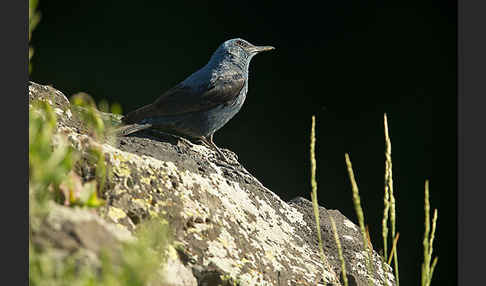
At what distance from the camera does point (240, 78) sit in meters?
5.55

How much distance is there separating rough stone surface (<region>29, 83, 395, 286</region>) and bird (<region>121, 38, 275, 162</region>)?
0.61 meters

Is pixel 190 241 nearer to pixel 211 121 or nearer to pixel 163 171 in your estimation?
pixel 163 171

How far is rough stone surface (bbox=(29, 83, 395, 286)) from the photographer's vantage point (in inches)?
109

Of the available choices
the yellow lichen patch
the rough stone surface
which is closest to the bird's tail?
the rough stone surface

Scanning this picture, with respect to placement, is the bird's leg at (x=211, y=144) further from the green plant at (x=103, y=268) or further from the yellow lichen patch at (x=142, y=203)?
the green plant at (x=103, y=268)

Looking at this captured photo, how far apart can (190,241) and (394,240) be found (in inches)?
39.0

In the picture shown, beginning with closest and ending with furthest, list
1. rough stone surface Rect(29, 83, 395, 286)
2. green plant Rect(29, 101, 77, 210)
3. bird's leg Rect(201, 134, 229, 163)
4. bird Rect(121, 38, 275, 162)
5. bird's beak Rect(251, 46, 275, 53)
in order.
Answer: green plant Rect(29, 101, 77, 210) → rough stone surface Rect(29, 83, 395, 286) → bird's leg Rect(201, 134, 229, 163) → bird Rect(121, 38, 275, 162) → bird's beak Rect(251, 46, 275, 53)

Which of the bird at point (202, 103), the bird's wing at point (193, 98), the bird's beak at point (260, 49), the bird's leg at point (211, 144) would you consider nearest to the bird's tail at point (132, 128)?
the bird at point (202, 103)

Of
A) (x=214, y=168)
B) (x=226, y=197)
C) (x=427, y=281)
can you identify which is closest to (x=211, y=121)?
(x=214, y=168)

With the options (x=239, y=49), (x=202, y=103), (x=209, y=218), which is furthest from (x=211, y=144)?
(x=209, y=218)

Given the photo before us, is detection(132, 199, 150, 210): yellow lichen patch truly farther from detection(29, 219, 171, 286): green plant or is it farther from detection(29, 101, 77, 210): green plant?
detection(29, 219, 171, 286): green plant

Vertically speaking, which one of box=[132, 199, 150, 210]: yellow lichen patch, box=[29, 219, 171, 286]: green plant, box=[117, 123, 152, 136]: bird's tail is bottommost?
box=[132, 199, 150, 210]: yellow lichen patch

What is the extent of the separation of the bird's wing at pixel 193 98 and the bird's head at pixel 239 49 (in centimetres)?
37

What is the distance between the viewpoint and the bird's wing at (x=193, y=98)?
186 inches
